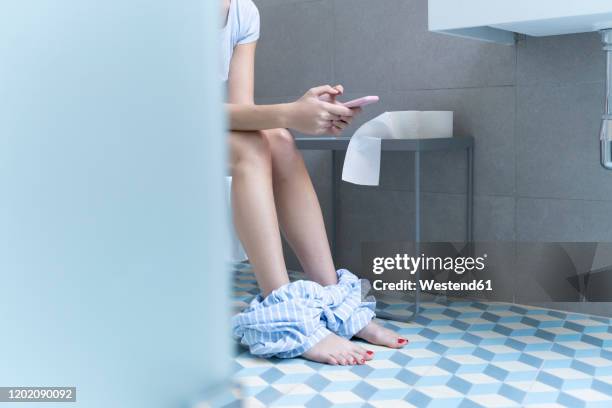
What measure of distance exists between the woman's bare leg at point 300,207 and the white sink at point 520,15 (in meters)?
0.47

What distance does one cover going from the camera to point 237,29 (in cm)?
197

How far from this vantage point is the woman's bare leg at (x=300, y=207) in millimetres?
1792

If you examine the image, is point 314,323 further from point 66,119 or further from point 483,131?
point 66,119

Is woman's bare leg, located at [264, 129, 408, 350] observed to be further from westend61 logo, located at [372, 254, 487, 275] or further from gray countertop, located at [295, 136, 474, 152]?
westend61 logo, located at [372, 254, 487, 275]

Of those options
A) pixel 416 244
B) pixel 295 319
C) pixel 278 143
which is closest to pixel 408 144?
pixel 416 244

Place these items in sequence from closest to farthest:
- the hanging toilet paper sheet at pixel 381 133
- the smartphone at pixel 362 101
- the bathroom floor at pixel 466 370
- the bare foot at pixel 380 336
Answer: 1. the bathroom floor at pixel 466 370
2. the smartphone at pixel 362 101
3. the bare foot at pixel 380 336
4. the hanging toilet paper sheet at pixel 381 133

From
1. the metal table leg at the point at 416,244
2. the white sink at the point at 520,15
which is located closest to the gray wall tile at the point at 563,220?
the metal table leg at the point at 416,244

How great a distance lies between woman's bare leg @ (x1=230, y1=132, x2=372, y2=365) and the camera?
1674mm

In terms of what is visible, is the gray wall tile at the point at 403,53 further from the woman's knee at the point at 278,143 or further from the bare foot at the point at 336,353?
the bare foot at the point at 336,353

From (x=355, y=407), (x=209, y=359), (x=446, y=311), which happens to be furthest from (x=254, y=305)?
(x=209, y=359)

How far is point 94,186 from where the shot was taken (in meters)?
0.24

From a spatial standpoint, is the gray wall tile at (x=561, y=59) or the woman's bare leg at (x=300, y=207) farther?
the gray wall tile at (x=561, y=59)

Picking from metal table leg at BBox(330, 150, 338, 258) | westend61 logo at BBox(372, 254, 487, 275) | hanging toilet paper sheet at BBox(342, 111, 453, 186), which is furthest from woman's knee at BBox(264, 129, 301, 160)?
metal table leg at BBox(330, 150, 338, 258)

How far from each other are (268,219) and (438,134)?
648mm
